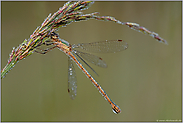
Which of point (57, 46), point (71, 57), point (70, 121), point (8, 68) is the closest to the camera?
point (8, 68)

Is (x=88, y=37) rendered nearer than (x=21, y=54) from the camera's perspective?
No

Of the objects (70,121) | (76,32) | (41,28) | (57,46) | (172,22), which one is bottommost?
(70,121)

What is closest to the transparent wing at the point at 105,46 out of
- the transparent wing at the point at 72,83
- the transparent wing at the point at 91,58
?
the transparent wing at the point at 91,58

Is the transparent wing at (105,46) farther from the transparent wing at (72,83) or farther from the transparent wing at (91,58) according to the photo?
the transparent wing at (72,83)

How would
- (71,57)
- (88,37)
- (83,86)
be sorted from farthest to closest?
(88,37)
(83,86)
(71,57)

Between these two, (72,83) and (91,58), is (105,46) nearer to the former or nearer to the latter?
(91,58)

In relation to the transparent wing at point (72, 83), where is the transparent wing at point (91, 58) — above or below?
above

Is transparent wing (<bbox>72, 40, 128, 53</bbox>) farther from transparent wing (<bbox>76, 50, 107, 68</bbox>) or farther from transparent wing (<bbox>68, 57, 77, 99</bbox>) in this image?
transparent wing (<bbox>68, 57, 77, 99</bbox>)

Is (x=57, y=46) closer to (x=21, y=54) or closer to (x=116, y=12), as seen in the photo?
(x=21, y=54)

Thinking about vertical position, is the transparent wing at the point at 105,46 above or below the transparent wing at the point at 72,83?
above

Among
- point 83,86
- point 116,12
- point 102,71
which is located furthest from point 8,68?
point 116,12

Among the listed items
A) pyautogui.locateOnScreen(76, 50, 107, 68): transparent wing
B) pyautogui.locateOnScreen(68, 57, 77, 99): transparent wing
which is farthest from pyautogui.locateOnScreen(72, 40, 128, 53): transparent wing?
pyautogui.locateOnScreen(68, 57, 77, 99): transparent wing
